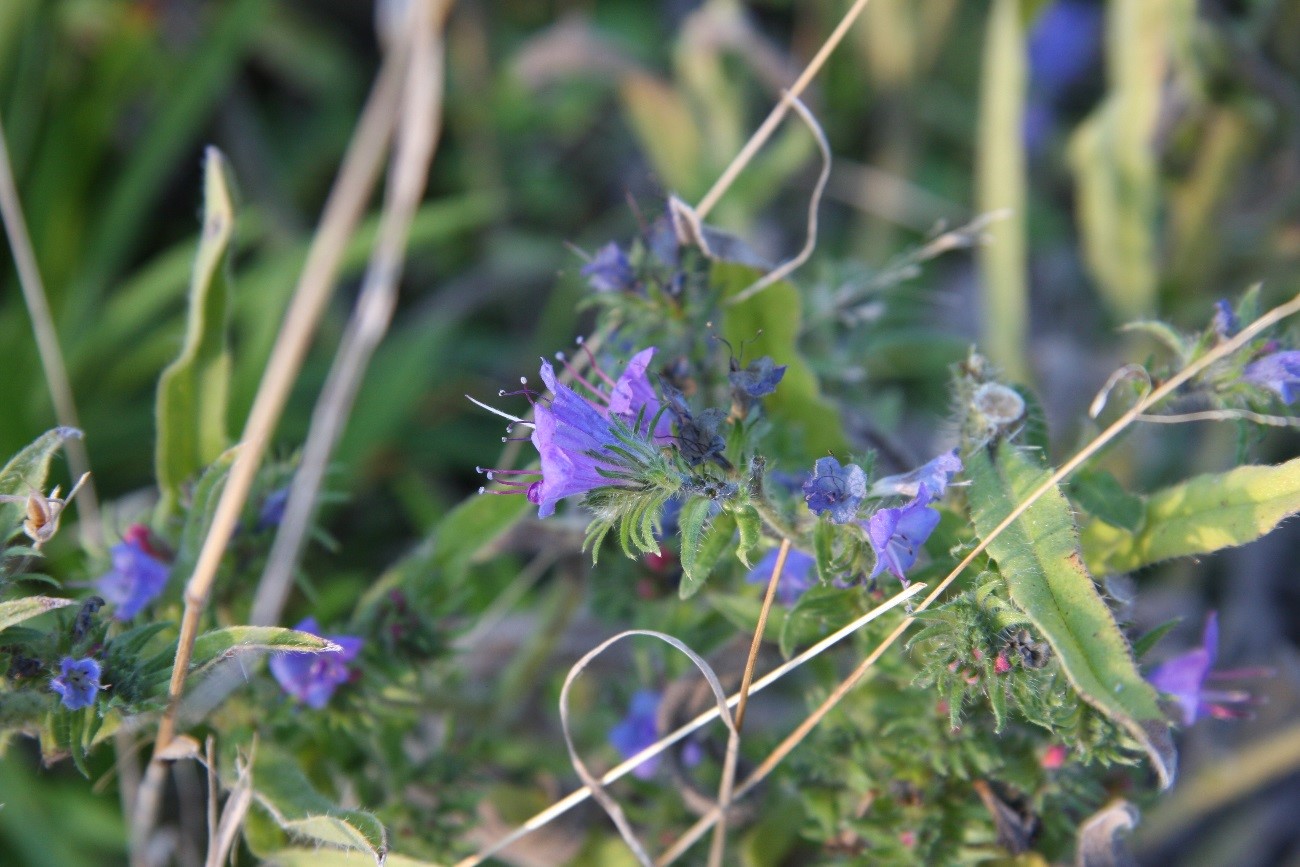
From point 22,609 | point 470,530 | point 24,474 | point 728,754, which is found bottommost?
point 728,754

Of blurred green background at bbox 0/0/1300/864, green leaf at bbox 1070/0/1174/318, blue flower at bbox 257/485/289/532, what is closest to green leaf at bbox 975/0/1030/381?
blurred green background at bbox 0/0/1300/864

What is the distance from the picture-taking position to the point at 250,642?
1.66 metres

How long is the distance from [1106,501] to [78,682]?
165cm

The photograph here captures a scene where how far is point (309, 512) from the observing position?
7.27 ft

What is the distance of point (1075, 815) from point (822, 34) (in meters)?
2.82

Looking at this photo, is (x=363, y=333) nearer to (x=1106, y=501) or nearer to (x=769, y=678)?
(x=769, y=678)

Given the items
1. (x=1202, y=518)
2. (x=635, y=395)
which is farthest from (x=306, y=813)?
(x=1202, y=518)

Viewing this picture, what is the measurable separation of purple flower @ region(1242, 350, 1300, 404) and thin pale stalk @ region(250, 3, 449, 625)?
1736 mm

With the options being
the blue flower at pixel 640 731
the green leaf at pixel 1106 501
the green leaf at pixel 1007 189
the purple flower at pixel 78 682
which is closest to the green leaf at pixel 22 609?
the purple flower at pixel 78 682

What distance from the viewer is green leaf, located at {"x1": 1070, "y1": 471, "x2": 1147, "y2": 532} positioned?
5.77 feet

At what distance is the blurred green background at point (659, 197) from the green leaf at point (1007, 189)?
0.4 inches

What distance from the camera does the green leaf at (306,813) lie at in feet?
5.41

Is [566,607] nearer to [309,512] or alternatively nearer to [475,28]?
[309,512]

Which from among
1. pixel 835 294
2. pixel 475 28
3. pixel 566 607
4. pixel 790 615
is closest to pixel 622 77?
pixel 475 28
